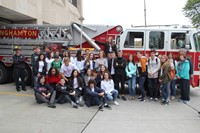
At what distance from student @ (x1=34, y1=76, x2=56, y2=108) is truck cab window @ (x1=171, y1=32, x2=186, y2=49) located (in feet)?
16.4

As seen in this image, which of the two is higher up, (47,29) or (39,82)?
(47,29)

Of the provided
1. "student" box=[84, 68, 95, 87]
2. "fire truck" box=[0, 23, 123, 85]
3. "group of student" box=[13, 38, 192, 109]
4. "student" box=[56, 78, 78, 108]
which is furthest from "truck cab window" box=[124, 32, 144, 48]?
"student" box=[56, 78, 78, 108]

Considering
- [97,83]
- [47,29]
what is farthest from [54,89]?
[47,29]

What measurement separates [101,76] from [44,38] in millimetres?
4152

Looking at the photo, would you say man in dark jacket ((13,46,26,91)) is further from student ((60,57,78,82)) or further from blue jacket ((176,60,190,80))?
blue jacket ((176,60,190,80))

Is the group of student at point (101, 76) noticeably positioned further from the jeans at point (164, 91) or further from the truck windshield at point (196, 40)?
the truck windshield at point (196, 40)

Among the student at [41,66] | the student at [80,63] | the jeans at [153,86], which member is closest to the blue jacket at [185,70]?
the jeans at [153,86]

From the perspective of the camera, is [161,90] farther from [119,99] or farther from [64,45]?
[64,45]

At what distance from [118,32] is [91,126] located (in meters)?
6.14

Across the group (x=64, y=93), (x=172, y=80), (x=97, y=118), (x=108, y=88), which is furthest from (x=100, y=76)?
(x=172, y=80)

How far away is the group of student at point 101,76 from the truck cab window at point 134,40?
1.91ft

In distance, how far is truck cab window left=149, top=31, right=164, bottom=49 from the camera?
423 inches

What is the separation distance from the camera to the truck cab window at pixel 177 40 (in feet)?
34.9

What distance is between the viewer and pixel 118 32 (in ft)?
39.3
